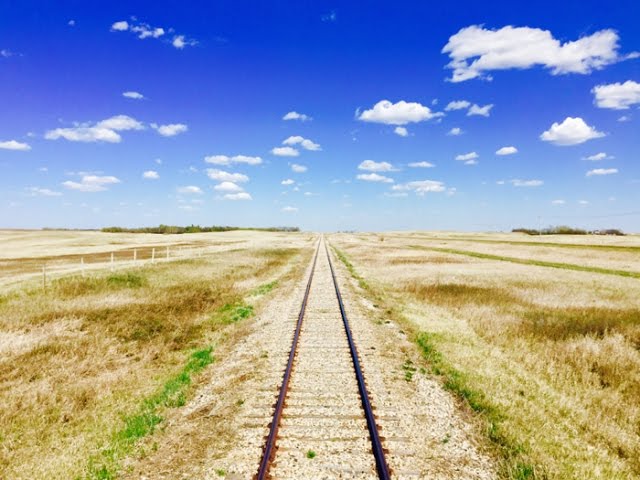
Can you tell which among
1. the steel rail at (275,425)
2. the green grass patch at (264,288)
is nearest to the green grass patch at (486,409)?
the steel rail at (275,425)

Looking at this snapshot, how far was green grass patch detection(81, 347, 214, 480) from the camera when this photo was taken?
657 centimetres

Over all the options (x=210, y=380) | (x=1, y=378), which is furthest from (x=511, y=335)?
(x=1, y=378)

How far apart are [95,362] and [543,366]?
13.2 metres

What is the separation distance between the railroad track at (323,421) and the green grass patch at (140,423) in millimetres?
2506

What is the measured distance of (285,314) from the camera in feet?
57.9

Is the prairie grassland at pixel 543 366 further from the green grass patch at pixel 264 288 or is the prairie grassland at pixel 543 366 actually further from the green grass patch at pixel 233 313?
the green grass patch at pixel 233 313

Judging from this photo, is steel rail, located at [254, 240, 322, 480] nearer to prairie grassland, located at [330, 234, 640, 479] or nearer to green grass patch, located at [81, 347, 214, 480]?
green grass patch, located at [81, 347, 214, 480]

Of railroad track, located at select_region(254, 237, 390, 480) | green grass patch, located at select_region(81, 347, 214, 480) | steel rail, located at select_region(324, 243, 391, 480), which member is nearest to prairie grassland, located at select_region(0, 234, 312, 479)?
green grass patch, located at select_region(81, 347, 214, 480)

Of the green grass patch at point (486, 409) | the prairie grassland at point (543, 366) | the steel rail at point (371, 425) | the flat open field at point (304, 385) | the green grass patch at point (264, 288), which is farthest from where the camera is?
the green grass patch at point (264, 288)

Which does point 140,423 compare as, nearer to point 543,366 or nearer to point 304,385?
point 304,385

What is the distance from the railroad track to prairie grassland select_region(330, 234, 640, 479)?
2.35 m

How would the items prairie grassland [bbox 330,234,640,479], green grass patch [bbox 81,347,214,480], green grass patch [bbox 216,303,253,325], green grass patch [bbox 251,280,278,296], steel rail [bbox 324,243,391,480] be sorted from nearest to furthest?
steel rail [bbox 324,243,391,480]
green grass patch [bbox 81,347,214,480]
prairie grassland [bbox 330,234,640,479]
green grass patch [bbox 216,303,253,325]
green grass patch [bbox 251,280,278,296]

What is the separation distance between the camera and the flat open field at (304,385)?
675cm

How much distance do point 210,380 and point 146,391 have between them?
5.12ft
